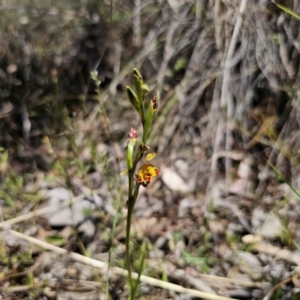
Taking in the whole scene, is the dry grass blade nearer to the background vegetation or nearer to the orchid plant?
the background vegetation

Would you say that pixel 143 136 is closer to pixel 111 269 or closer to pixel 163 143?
pixel 111 269

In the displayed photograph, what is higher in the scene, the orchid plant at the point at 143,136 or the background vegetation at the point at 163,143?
the background vegetation at the point at 163,143

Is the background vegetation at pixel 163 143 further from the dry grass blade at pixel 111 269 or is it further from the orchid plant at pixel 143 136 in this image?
the orchid plant at pixel 143 136

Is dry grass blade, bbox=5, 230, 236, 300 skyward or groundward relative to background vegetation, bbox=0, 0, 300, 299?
groundward

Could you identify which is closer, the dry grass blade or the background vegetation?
the dry grass blade

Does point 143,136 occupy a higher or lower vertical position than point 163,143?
lower

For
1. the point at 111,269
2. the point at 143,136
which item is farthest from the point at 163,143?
the point at 143,136

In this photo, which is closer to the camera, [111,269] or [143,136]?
[143,136]

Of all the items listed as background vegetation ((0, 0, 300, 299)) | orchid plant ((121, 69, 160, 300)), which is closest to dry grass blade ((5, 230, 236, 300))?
background vegetation ((0, 0, 300, 299))

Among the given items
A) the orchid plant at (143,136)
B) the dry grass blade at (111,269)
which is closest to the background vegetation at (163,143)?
the dry grass blade at (111,269)

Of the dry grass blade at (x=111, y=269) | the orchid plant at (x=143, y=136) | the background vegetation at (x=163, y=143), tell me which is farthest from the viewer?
the background vegetation at (x=163, y=143)

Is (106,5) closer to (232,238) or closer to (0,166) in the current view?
(0,166)
